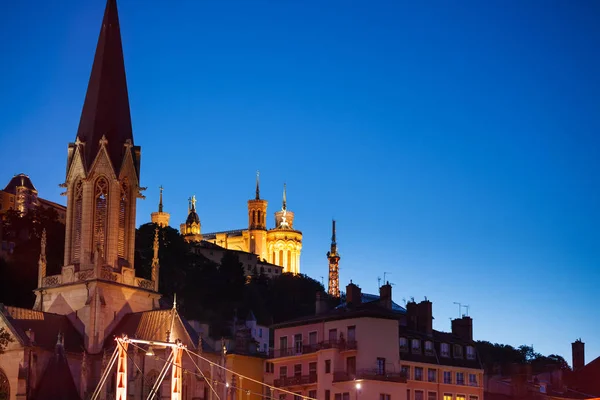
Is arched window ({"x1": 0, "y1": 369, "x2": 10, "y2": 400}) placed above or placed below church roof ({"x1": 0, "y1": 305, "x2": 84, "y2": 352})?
below

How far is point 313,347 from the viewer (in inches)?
3194

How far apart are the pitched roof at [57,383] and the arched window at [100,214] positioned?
7.84 metres

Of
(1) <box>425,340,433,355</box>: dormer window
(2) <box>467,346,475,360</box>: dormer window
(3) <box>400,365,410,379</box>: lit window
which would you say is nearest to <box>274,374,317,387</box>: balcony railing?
(3) <box>400,365,410,379</box>: lit window

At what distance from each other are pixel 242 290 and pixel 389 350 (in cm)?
8267

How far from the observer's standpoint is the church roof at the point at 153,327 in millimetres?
71188

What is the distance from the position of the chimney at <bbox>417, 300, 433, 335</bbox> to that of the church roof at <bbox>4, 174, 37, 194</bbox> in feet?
353

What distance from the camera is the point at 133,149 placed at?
252ft

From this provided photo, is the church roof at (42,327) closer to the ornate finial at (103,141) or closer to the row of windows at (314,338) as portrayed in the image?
the ornate finial at (103,141)

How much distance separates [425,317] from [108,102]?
96.8 ft

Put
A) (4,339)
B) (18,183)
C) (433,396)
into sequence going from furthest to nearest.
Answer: (18,183)
(433,396)
(4,339)

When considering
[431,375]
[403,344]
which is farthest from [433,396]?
[403,344]

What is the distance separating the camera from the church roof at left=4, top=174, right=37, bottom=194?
181750mm

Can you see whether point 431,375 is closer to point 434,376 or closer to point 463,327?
point 434,376

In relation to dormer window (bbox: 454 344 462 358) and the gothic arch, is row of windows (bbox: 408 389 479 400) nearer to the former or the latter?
dormer window (bbox: 454 344 462 358)
